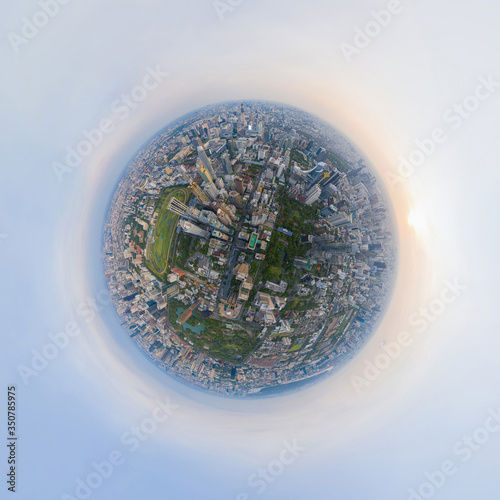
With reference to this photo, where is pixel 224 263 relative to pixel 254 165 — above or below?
below

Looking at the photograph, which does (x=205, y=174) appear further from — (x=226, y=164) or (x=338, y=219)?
(x=338, y=219)

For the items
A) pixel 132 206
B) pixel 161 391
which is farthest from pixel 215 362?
pixel 132 206

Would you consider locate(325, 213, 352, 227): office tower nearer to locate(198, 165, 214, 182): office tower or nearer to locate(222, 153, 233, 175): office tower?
locate(222, 153, 233, 175): office tower

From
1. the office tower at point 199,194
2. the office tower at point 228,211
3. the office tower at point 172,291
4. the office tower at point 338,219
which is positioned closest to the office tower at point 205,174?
the office tower at point 199,194

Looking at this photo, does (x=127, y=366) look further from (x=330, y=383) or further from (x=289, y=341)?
(x=330, y=383)

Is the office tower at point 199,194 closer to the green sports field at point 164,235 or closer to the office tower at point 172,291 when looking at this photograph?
the green sports field at point 164,235

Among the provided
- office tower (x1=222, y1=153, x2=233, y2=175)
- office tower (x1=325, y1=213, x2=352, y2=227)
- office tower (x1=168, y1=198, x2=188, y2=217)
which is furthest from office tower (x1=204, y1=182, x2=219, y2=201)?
office tower (x1=325, y1=213, x2=352, y2=227)

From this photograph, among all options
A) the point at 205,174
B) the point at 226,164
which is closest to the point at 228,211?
the point at 205,174
